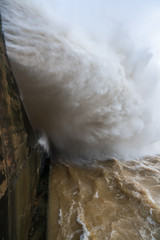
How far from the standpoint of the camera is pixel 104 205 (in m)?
2.68

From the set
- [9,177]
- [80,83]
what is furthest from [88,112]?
[9,177]

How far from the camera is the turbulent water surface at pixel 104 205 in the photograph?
2.10m

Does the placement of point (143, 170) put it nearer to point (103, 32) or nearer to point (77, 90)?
point (77, 90)

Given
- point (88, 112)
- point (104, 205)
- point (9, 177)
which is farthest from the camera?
point (88, 112)

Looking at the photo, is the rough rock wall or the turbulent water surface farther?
the turbulent water surface

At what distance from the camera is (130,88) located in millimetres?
4871

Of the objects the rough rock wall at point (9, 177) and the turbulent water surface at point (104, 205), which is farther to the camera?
the turbulent water surface at point (104, 205)

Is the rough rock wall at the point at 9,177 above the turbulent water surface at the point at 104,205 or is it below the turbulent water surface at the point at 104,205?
above

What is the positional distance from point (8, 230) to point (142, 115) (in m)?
5.36

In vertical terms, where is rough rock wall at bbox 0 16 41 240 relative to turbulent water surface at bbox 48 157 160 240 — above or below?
above

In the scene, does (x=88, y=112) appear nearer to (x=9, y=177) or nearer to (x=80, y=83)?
(x=80, y=83)

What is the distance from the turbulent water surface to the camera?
2.10 m

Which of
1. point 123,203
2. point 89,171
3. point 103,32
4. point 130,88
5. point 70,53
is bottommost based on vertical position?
point 89,171

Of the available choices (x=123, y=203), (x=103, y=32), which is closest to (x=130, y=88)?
(x=103, y=32)
